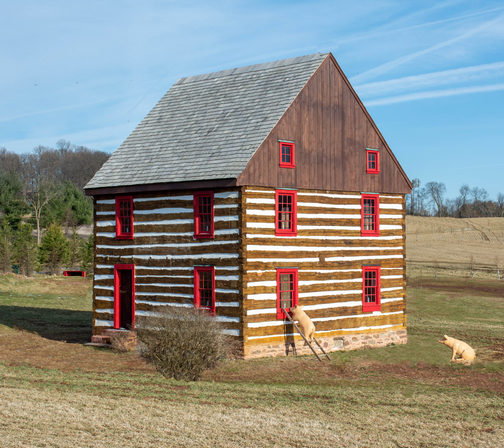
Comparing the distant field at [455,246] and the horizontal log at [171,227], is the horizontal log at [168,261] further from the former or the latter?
the distant field at [455,246]

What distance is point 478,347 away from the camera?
2720 centimetres

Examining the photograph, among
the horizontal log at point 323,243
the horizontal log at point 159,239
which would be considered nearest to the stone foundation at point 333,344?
the horizontal log at point 323,243

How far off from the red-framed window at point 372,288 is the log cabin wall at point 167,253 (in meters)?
6.24

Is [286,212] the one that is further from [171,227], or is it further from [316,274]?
[171,227]

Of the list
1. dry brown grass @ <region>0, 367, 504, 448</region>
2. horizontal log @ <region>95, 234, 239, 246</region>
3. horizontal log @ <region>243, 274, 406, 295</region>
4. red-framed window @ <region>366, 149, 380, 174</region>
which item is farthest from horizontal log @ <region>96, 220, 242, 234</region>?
red-framed window @ <region>366, 149, 380, 174</region>

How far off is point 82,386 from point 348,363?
921 centimetres

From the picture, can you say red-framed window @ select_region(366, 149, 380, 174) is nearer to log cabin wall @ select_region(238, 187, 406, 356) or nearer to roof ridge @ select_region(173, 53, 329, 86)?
log cabin wall @ select_region(238, 187, 406, 356)

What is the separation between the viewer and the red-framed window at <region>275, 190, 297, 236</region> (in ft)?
81.7

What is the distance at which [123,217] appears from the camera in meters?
27.7

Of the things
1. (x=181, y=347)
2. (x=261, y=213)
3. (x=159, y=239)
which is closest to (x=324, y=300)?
(x=261, y=213)

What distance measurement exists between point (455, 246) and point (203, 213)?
72425mm

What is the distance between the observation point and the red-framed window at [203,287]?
24688mm

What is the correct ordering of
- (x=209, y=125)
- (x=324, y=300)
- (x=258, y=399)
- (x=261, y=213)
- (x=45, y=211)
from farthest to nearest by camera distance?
(x=45, y=211) → (x=209, y=125) → (x=324, y=300) → (x=261, y=213) → (x=258, y=399)

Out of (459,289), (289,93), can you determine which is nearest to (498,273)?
(459,289)
